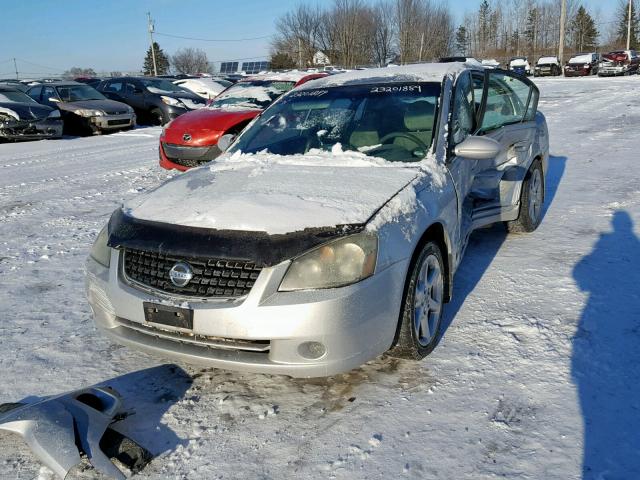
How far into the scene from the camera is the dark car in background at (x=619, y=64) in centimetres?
3459

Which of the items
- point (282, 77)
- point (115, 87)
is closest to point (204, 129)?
point (282, 77)

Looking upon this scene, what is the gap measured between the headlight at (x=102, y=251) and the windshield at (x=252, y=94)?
20.4 ft

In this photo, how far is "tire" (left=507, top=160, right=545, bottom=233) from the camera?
16.3ft

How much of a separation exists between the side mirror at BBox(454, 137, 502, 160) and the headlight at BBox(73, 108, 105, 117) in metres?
12.9

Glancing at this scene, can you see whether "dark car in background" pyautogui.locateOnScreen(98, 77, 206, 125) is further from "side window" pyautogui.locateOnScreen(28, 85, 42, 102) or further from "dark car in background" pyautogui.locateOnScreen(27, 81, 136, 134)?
"side window" pyautogui.locateOnScreen(28, 85, 42, 102)

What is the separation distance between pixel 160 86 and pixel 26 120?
443 cm

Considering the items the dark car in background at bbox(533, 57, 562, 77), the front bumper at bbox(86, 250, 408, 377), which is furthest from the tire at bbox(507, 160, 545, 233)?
the dark car in background at bbox(533, 57, 562, 77)

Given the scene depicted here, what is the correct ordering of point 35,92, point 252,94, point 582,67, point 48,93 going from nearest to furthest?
point 252,94, point 48,93, point 35,92, point 582,67

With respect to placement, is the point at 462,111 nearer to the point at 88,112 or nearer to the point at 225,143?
the point at 225,143

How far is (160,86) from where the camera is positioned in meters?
16.8

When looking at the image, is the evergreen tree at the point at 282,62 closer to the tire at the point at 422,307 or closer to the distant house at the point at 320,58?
the distant house at the point at 320,58

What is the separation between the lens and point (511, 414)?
261 cm

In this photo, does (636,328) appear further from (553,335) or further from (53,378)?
(53,378)

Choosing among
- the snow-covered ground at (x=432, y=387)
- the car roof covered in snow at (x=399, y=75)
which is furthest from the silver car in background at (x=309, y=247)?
the snow-covered ground at (x=432, y=387)
